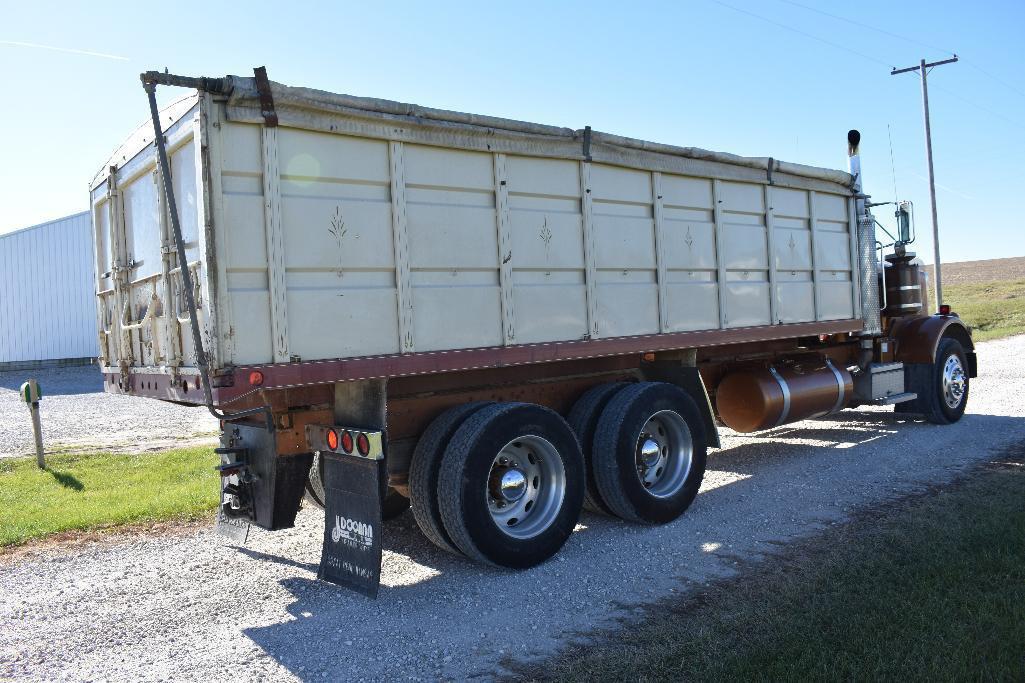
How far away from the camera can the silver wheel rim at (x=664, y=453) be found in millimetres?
6438

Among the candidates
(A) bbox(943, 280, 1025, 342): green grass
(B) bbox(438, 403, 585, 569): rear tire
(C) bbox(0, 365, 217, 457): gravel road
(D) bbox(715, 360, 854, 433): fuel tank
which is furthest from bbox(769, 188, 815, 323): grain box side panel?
(A) bbox(943, 280, 1025, 342): green grass

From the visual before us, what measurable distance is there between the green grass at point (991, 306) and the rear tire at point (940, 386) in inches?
687

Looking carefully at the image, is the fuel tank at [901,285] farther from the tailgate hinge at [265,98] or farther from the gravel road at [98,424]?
the gravel road at [98,424]

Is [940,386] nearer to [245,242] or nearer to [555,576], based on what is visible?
[555,576]

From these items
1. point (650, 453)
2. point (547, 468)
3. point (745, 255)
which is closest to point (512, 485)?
point (547, 468)

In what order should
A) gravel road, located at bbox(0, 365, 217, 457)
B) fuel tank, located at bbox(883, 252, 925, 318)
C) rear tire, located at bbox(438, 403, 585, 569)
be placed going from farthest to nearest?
1. gravel road, located at bbox(0, 365, 217, 457)
2. fuel tank, located at bbox(883, 252, 925, 318)
3. rear tire, located at bbox(438, 403, 585, 569)

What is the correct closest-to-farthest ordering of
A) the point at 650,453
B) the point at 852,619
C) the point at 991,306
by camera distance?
the point at 852,619 → the point at 650,453 → the point at 991,306

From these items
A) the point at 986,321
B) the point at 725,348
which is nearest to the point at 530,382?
the point at 725,348

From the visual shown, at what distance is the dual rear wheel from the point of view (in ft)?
16.8

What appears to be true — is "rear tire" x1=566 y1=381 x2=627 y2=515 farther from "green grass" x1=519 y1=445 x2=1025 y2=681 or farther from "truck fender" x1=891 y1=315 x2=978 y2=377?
"truck fender" x1=891 y1=315 x2=978 y2=377

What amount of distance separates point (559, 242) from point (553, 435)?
1408 mm

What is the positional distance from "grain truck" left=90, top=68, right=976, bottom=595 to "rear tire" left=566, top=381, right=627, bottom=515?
0.06 ft

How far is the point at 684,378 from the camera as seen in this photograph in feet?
22.8

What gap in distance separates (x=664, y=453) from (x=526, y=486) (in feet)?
5.21
